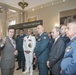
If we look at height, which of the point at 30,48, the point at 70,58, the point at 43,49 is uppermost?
the point at 70,58

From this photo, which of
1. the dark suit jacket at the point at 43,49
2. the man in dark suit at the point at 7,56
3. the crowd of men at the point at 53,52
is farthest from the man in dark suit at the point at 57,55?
the man in dark suit at the point at 7,56

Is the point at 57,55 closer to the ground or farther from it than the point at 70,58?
closer to the ground

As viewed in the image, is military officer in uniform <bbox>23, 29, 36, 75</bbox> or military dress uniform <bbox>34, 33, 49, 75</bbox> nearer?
military dress uniform <bbox>34, 33, 49, 75</bbox>

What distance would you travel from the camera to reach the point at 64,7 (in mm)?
7660

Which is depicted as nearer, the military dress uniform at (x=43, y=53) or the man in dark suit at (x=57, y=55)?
the man in dark suit at (x=57, y=55)

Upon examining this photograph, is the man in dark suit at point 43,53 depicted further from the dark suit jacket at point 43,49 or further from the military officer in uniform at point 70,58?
the military officer in uniform at point 70,58

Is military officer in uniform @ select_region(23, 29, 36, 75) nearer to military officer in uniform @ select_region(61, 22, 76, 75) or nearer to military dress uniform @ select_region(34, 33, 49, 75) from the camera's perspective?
military dress uniform @ select_region(34, 33, 49, 75)

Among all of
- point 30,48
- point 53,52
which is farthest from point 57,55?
point 30,48

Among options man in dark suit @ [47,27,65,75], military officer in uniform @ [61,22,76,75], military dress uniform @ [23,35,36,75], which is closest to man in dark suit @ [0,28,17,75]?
man in dark suit @ [47,27,65,75]

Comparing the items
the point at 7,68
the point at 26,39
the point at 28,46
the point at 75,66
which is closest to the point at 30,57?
the point at 28,46

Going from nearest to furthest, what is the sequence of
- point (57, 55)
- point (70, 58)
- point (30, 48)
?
point (70, 58)
point (57, 55)
point (30, 48)

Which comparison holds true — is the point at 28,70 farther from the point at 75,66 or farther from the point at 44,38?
the point at 75,66

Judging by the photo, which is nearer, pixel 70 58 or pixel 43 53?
pixel 70 58

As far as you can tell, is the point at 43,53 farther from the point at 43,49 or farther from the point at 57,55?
the point at 57,55
